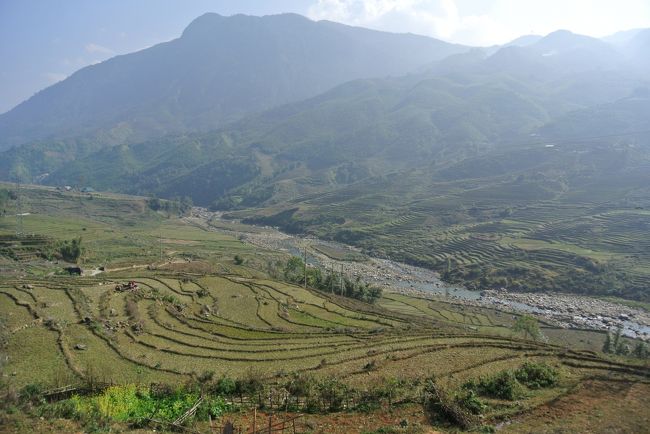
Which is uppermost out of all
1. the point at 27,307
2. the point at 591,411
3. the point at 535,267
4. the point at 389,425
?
the point at 27,307

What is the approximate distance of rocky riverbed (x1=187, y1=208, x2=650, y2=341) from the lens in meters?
72.6

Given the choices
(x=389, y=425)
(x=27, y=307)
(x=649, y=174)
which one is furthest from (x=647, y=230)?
(x=27, y=307)

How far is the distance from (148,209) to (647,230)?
169583 millimetres

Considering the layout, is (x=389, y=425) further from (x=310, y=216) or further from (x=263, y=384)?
(x=310, y=216)

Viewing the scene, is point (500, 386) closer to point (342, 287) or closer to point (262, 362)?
point (262, 362)

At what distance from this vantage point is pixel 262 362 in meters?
31.5

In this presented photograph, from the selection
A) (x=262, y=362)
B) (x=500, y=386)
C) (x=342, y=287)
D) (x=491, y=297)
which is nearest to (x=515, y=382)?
(x=500, y=386)

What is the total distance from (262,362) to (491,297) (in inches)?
2670

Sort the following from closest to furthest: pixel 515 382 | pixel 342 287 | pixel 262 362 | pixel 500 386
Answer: pixel 500 386 → pixel 515 382 → pixel 262 362 → pixel 342 287

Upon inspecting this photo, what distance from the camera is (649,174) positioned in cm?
16375

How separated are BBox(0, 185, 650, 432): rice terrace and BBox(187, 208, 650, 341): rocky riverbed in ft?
45.6

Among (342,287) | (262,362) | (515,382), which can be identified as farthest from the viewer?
(342,287)

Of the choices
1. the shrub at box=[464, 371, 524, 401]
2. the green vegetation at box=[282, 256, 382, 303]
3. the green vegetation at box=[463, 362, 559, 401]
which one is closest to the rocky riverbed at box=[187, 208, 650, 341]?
the green vegetation at box=[282, 256, 382, 303]

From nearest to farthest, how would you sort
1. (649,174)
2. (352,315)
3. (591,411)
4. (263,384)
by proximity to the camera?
(591,411) → (263,384) → (352,315) → (649,174)
